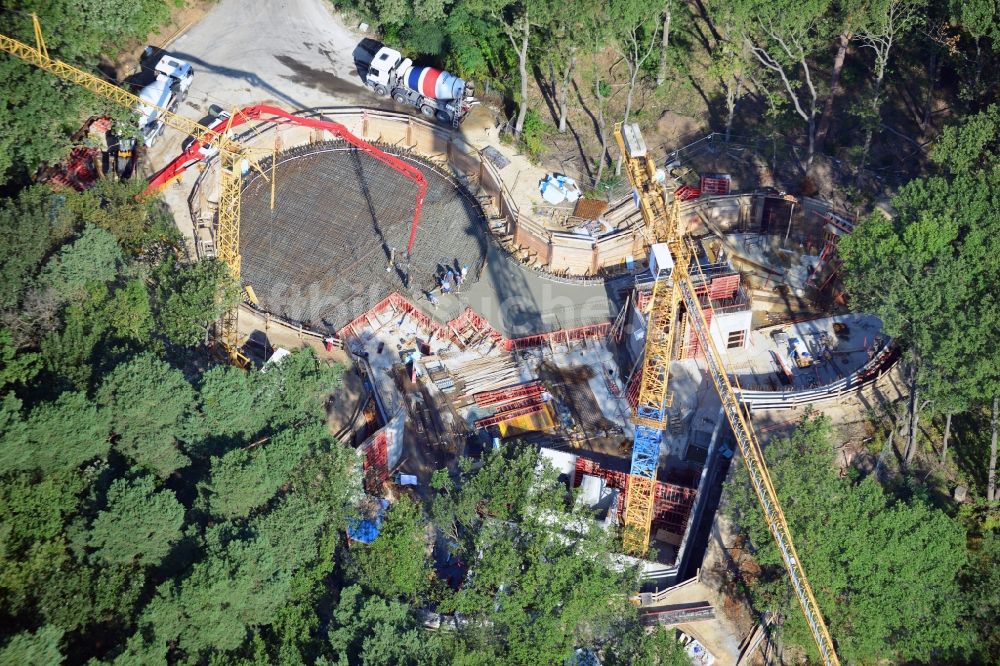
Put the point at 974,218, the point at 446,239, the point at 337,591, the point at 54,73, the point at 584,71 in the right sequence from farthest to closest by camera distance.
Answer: the point at 584,71, the point at 446,239, the point at 54,73, the point at 974,218, the point at 337,591

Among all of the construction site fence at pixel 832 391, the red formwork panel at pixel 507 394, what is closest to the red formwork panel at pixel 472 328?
the red formwork panel at pixel 507 394

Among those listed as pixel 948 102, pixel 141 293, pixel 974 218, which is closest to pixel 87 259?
pixel 141 293

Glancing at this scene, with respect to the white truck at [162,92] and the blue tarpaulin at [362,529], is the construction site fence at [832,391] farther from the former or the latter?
the white truck at [162,92]

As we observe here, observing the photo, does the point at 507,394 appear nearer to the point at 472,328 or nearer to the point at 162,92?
the point at 472,328

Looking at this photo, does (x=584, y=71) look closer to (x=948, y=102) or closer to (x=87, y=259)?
(x=948, y=102)

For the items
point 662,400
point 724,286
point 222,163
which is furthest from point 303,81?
point 662,400

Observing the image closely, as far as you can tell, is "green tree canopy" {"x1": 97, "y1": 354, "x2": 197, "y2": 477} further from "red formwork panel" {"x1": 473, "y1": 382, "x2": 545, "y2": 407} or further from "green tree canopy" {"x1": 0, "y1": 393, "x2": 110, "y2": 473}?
"red formwork panel" {"x1": 473, "y1": 382, "x2": 545, "y2": 407}
